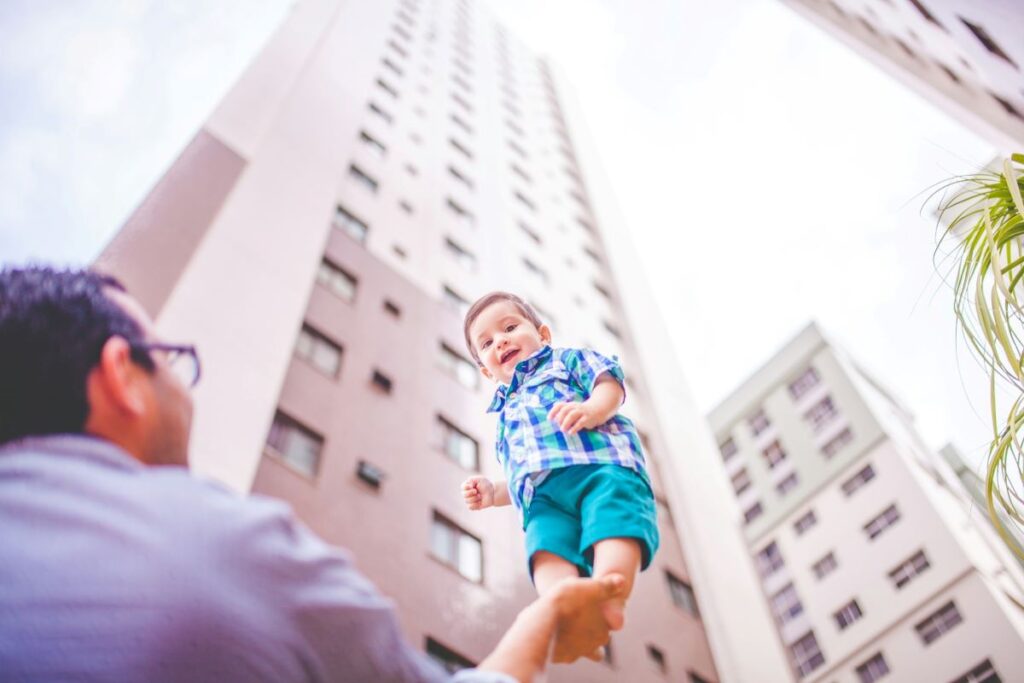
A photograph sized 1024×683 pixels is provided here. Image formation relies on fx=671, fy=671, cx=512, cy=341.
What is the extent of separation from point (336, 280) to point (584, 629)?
13.2 meters

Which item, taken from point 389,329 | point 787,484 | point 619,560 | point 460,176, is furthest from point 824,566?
point 619,560

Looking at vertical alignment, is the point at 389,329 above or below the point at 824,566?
above

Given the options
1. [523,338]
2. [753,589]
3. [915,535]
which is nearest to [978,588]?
[915,535]

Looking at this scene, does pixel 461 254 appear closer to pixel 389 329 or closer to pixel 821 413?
pixel 389 329

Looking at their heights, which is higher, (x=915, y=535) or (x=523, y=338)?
(x=523, y=338)

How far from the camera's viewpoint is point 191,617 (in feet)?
2.88

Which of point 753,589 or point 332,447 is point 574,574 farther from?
point 753,589

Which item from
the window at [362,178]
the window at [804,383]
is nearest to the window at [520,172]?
the window at [362,178]

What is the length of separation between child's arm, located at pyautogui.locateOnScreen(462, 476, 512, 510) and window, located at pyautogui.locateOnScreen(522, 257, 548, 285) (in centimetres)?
1840

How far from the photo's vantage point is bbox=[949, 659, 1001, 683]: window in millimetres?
22156

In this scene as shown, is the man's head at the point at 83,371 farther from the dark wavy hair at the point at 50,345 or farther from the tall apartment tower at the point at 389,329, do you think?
the tall apartment tower at the point at 389,329

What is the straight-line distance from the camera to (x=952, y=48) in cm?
946

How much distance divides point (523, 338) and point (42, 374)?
128 centimetres

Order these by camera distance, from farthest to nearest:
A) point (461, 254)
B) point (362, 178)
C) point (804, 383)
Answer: point (804, 383) < point (461, 254) < point (362, 178)
